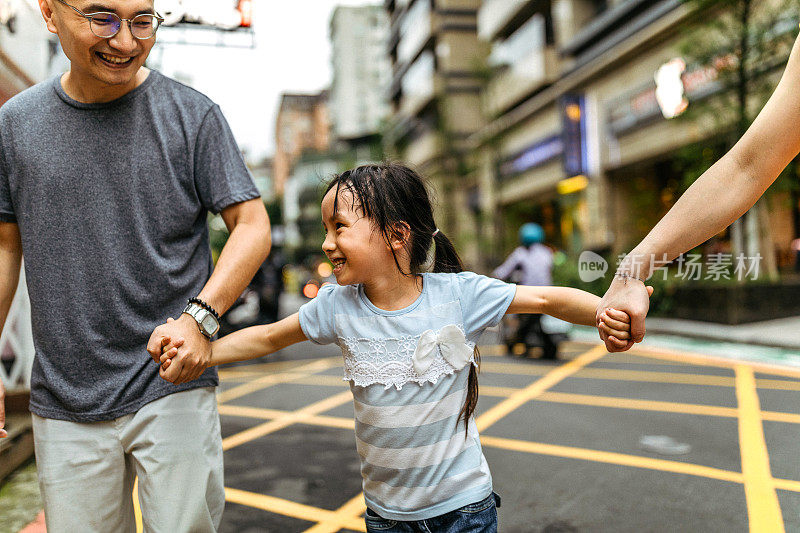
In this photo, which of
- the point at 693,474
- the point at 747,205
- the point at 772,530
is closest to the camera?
the point at 747,205

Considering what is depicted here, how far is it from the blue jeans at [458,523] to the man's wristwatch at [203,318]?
69 centimetres

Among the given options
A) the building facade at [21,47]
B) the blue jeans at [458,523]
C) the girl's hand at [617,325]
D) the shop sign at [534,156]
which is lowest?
the blue jeans at [458,523]

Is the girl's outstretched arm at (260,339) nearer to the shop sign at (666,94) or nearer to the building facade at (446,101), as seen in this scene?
the shop sign at (666,94)

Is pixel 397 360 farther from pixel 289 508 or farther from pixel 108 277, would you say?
pixel 289 508

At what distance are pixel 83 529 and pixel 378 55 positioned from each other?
71116 millimetres

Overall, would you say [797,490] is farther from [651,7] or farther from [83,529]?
[651,7]

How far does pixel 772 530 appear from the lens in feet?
8.86

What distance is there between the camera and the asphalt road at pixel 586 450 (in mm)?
3006

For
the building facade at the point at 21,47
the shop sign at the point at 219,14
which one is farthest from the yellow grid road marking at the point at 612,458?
the shop sign at the point at 219,14

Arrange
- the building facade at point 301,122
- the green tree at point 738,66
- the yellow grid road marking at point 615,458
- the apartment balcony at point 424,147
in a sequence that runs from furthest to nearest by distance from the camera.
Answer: the building facade at point 301,122 < the apartment balcony at point 424,147 < the green tree at point 738,66 < the yellow grid road marking at point 615,458

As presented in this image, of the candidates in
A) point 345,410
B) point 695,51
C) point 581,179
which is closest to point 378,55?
point 581,179

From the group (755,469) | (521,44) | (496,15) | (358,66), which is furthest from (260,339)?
(358,66)

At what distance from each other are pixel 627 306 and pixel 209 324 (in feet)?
3.16

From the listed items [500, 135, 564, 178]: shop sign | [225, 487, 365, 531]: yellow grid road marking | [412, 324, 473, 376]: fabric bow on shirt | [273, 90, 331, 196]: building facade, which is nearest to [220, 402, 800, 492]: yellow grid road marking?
[225, 487, 365, 531]: yellow grid road marking
